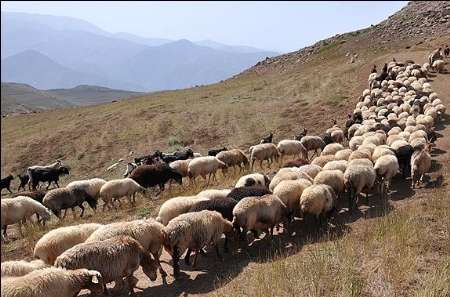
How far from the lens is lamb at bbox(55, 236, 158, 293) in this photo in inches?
307

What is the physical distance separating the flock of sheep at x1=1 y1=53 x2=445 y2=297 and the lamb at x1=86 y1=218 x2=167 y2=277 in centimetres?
2

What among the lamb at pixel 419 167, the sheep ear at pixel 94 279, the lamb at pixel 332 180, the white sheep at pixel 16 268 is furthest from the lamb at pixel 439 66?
the white sheep at pixel 16 268

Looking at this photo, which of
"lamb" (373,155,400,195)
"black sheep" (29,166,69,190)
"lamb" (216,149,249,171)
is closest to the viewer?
"lamb" (373,155,400,195)

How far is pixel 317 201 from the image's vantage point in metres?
11.0

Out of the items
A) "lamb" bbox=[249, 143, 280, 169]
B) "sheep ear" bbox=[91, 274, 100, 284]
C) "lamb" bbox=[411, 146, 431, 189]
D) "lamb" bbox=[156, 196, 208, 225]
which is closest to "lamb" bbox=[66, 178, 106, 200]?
"lamb" bbox=[156, 196, 208, 225]

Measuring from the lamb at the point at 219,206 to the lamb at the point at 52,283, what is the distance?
3.64m

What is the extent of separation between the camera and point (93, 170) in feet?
97.7

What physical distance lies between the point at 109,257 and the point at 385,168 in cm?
861

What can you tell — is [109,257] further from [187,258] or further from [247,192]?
[247,192]

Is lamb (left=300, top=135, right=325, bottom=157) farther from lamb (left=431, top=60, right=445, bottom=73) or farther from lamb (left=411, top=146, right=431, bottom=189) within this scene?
lamb (left=431, top=60, right=445, bottom=73)

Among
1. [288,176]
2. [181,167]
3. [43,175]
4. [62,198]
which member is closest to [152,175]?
[181,167]

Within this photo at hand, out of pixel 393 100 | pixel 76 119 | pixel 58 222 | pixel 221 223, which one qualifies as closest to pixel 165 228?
pixel 221 223

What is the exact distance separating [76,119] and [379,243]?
41.1m

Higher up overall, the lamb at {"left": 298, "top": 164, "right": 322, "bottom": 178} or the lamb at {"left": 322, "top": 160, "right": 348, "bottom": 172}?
the lamb at {"left": 322, "top": 160, "right": 348, "bottom": 172}
